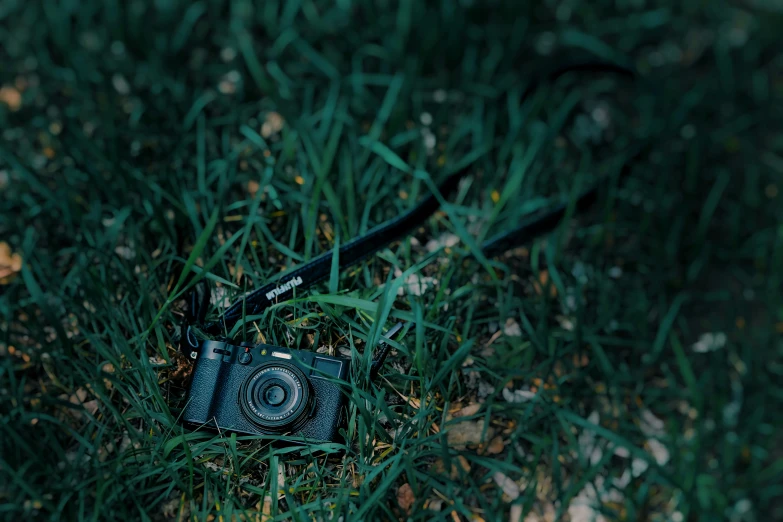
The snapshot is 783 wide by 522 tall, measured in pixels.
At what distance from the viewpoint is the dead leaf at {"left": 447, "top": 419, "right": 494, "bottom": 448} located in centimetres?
196

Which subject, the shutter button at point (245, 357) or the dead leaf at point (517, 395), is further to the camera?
the dead leaf at point (517, 395)

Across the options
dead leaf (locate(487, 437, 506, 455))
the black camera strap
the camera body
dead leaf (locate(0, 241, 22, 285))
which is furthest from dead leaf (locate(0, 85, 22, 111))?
dead leaf (locate(487, 437, 506, 455))

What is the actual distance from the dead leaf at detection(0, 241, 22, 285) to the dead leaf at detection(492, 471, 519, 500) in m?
1.70

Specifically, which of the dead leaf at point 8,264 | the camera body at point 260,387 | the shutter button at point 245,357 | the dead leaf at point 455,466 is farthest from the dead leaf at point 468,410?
the dead leaf at point 8,264

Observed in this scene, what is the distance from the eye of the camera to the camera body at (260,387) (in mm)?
1769

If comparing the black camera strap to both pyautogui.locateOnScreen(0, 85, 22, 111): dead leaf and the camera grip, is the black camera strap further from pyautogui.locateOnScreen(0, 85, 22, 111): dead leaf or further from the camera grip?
pyautogui.locateOnScreen(0, 85, 22, 111): dead leaf

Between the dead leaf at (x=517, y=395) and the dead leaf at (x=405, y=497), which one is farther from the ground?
the dead leaf at (x=517, y=395)

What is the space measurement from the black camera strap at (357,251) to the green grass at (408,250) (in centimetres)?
5

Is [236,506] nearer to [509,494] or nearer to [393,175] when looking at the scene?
[509,494]

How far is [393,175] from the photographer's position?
2363mm

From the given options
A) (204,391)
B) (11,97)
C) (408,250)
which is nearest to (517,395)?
(408,250)

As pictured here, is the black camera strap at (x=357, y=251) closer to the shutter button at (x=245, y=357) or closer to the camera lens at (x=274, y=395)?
the shutter button at (x=245, y=357)

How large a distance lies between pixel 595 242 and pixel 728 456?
31.5 inches

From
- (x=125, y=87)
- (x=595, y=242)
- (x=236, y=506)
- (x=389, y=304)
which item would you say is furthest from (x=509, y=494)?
(x=125, y=87)
